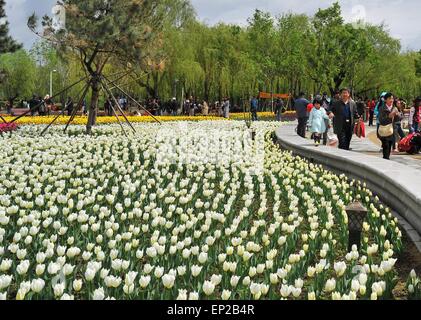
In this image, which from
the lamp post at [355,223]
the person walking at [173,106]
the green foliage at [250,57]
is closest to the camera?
the lamp post at [355,223]

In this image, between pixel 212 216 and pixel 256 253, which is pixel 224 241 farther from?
pixel 212 216

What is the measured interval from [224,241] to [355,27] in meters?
45.9

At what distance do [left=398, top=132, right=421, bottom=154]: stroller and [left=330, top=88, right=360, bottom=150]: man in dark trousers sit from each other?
9.74 ft

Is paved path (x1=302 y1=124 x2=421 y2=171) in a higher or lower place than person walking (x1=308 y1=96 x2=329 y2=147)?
lower

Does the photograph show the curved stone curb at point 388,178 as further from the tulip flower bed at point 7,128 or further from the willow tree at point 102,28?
the tulip flower bed at point 7,128

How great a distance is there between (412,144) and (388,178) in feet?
28.3

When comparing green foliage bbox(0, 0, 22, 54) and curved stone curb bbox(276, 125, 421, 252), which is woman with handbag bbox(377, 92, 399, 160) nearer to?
curved stone curb bbox(276, 125, 421, 252)

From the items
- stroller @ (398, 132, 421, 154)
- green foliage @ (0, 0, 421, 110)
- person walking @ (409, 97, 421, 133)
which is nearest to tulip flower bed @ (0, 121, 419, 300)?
stroller @ (398, 132, 421, 154)

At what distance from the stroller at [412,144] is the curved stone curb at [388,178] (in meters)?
4.79

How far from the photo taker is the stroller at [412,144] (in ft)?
49.8

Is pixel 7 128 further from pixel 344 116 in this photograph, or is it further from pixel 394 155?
pixel 394 155

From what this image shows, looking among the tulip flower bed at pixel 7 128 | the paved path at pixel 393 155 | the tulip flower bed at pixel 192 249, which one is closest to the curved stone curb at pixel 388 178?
the tulip flower bed at pixel 192 249

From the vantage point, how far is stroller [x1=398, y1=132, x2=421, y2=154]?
15180 millimetres

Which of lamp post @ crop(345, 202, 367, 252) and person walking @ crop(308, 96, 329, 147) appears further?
person walking @ crop(308, 96, 329, 147)
